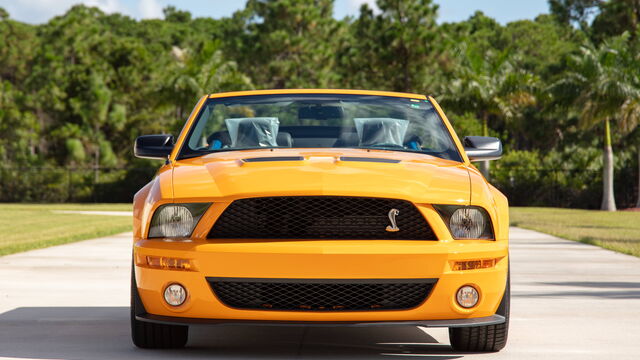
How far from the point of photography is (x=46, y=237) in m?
17.6

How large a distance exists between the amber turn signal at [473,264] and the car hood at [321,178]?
32 cm

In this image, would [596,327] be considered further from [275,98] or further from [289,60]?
[289,60]

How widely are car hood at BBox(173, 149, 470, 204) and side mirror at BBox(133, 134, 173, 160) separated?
2.63 feet

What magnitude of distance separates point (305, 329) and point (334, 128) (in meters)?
1.50

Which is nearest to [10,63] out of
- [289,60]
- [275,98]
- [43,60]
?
[43,60]

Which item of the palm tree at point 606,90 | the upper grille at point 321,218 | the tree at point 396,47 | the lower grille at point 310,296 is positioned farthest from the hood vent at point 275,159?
the tree at point 396,47

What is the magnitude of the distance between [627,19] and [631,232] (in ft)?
102

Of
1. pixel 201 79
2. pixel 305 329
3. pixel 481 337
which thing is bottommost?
pixel 305 329

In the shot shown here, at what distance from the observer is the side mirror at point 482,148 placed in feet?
22.1

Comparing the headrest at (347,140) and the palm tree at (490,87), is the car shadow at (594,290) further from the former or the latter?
the palm tree at (490,87)

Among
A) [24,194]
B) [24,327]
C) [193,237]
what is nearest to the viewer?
[193,237]

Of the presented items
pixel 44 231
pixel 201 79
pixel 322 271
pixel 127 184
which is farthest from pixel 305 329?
pixel 127 184

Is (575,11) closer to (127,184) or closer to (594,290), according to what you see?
(127,184)

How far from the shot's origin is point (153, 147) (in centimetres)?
669
